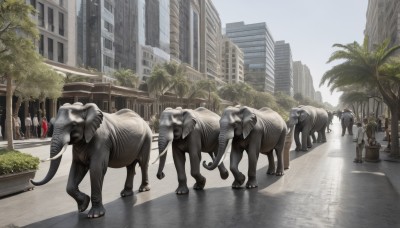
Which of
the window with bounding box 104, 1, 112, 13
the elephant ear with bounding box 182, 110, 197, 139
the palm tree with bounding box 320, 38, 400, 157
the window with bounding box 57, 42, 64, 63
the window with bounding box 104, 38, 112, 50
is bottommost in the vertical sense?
the elephant ear with bounding box 182, 110, 197, 139

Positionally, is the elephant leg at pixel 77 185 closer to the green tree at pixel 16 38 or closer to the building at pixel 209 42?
the green tree at pixel 16 38

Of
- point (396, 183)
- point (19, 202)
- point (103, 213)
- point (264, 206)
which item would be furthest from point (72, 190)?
point (396, 183)

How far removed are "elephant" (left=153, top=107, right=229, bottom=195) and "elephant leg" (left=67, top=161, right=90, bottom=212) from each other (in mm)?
1653

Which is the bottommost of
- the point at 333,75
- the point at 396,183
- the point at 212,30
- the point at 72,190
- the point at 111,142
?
the point at 396,183

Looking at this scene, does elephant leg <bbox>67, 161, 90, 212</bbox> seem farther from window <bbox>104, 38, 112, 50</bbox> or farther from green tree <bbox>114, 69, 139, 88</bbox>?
window <bbox>104, 38, 112, 50</bbox>

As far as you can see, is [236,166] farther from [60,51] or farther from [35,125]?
[60,51]

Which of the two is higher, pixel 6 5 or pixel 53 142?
pixel 6 5

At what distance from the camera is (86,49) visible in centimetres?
7156

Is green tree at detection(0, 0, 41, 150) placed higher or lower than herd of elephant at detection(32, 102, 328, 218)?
higher

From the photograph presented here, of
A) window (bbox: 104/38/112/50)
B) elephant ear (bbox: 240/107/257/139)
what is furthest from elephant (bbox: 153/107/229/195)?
window (bbox: 104/38/112/50)

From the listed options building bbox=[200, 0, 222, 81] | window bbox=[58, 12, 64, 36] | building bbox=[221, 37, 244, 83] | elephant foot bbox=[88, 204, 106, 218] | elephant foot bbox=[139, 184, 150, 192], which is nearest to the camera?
elephant foot bbox=[88, 204, 106, 218]

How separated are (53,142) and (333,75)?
48.6 ft

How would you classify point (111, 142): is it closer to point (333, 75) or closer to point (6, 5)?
point (6, 5)

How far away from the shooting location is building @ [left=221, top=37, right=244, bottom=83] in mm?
150125
